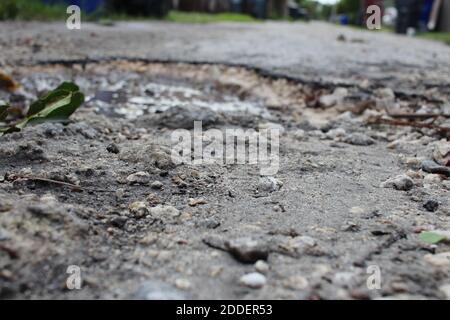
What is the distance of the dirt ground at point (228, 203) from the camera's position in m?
0.91

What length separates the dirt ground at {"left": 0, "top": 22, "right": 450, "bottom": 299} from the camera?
0.91m

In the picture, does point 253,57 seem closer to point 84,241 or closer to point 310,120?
point 310,120

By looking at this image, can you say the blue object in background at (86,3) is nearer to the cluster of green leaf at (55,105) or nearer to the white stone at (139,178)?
the cluster of green leaf at (55,105)

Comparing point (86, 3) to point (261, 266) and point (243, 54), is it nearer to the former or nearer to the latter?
point (243, 54)

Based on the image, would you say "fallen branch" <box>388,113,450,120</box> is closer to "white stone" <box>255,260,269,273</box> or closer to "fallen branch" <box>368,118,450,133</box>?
"fallen branch" <box>368,118,450,133</box>

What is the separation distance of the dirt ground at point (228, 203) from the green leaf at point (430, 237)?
0.01 metres

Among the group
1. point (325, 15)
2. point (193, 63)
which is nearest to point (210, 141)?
point (193, 63)

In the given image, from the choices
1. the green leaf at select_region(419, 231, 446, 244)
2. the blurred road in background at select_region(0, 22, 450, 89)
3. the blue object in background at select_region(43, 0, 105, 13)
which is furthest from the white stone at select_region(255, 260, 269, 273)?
the blue object in background at select_region(43, 0, 105, 13)

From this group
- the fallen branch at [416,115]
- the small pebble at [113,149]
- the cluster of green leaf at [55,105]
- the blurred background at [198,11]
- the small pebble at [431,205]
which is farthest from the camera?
the blurred background at [198,11]

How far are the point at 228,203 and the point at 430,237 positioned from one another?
1.75ft

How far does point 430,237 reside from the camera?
1.09 meters

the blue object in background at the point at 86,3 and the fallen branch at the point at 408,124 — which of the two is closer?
the fallen branch at the point at 408,124

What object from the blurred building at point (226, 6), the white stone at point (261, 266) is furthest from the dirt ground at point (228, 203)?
the blurred building at point (226, 6)

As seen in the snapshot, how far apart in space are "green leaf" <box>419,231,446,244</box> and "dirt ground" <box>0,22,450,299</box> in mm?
12
